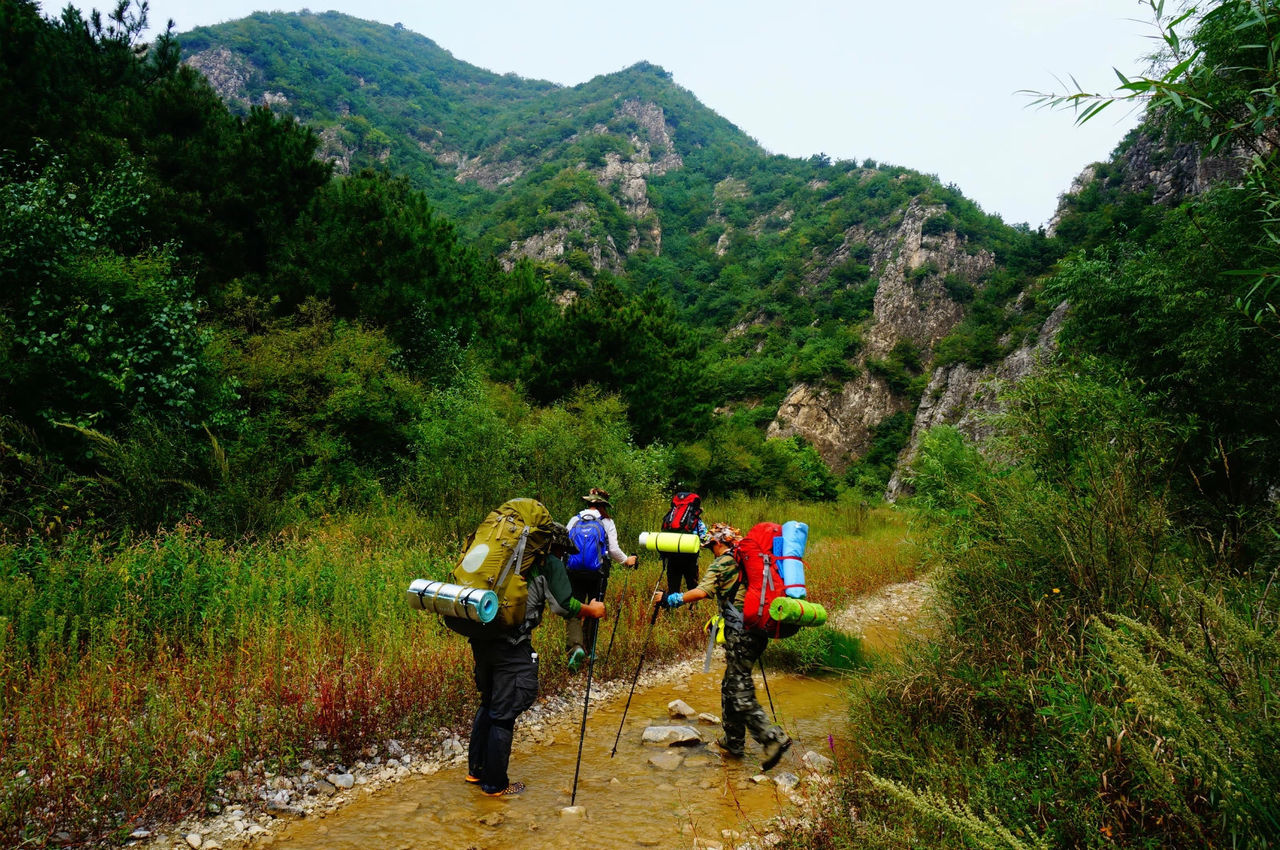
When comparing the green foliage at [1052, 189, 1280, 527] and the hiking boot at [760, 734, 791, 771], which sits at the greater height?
the green foliage at [1052, 189, 1280, 527]

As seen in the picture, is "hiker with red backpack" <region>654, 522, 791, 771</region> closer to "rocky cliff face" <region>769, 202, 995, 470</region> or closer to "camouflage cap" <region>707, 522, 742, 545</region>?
"camouflage cap" <region>707, 522, 742, 545</region>

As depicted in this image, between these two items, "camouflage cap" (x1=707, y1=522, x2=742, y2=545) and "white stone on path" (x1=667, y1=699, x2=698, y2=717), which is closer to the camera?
"camouflage cap" (x1=707, y1=522, x2=742, y2=545)

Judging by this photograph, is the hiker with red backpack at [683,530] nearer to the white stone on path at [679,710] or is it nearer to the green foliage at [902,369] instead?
the white stone on path at [679,710]

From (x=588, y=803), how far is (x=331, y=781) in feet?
6.48

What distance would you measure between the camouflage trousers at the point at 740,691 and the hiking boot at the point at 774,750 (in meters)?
0.12

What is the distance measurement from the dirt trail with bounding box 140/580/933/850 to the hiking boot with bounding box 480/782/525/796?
65 centimetres

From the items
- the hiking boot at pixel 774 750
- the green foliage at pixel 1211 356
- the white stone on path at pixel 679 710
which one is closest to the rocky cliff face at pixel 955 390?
the green foliage at pixel 1211 356

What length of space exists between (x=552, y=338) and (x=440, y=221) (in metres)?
4.73

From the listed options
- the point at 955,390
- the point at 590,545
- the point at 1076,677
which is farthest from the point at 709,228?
the point at 1076,677

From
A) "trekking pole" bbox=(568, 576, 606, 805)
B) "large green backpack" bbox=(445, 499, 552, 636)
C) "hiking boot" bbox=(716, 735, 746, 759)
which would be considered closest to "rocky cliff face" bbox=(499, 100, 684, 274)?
"trekking pole" bbox=(568, 576, 606, 805)

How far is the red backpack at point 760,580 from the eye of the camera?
523cm

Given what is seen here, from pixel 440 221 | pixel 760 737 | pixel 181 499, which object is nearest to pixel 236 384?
pixel 181 499

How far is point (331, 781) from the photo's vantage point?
14.5 feet

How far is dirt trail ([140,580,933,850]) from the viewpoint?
12.0 ft
